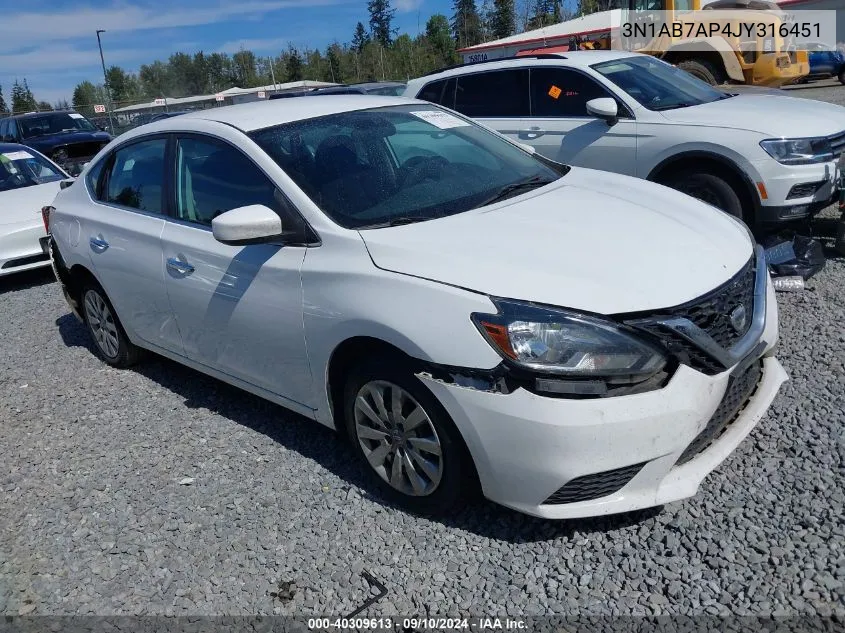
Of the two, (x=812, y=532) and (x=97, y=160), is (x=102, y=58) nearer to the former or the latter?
(x=97, y=160)

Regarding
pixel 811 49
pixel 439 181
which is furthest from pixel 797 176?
pixel 811 49

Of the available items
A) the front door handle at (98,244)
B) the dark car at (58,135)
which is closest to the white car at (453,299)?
the front door handle at (98,244)

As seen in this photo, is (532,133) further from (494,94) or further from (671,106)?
(671,106)

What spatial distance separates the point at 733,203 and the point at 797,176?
49cm

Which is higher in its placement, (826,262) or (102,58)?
(102,58)

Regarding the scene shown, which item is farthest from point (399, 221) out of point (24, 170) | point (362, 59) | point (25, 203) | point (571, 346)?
point (362, 59)

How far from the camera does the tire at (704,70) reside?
618 inches

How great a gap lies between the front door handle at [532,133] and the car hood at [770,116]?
121 centimetres

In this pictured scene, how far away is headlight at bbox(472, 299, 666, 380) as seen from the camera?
2.57m

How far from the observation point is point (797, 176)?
219 inches

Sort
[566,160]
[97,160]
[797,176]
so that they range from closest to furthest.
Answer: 1. [97,160]
2. [797,176]
3. [566,160]

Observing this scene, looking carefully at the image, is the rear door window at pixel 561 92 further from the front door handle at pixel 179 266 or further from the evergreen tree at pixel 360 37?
the evergreen tree at pixel 360 37

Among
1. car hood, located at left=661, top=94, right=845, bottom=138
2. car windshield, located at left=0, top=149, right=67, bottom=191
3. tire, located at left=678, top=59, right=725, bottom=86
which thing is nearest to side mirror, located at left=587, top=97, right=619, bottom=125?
car hood, located at left=661, top=94, right=845, bottom=138

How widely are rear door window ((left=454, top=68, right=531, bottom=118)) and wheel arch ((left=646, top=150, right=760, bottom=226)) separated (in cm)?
→ 163
